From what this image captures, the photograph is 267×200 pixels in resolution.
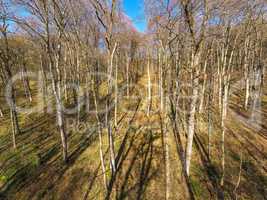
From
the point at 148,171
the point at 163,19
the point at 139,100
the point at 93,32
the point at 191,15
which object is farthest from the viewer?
the point at 139,100

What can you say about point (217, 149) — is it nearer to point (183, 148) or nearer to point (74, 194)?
point (183, 148)

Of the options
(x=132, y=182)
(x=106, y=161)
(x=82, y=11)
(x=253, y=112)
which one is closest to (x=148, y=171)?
(x=132, y=182)

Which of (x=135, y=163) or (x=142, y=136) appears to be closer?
(x=135, y=163)

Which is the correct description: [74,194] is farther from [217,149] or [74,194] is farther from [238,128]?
[238,128]

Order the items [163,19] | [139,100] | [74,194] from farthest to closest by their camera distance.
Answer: [139,100]
[163,19]
[74,194]

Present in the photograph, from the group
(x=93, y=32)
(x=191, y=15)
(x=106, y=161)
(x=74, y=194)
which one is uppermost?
(x=93, y=32)

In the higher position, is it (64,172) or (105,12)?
(105,12)

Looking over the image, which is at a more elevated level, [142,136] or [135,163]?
[142,136]

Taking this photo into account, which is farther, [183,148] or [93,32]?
[93,32]
